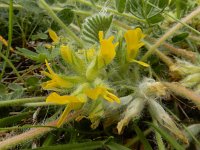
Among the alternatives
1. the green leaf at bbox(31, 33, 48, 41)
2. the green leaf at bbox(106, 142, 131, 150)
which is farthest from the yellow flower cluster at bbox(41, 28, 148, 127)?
the green leaf at bbox(31, 33, 48, 41)

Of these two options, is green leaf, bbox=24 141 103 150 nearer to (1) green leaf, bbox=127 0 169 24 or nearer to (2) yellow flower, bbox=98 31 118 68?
(2) yellow flower, bbox=98 31 118 68

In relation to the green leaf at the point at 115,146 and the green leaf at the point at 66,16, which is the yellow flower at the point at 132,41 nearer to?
the green leaf at the point at 115,146

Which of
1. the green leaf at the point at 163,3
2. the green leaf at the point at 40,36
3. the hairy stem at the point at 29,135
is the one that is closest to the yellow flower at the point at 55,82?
the hairy stem at the point at 29,135

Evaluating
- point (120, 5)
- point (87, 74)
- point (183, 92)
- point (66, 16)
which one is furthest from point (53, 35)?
point (183, 92)

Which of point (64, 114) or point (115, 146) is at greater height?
point (64, 114)

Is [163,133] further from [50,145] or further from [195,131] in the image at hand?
[50,145]

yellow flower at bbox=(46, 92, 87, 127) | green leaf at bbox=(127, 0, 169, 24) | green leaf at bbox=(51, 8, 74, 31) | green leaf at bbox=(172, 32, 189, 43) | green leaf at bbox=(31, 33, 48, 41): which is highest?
green leaf at bbox=(127, 0, 169, 24)

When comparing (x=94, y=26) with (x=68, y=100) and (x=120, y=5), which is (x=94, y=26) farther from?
(x=68, y=100)
